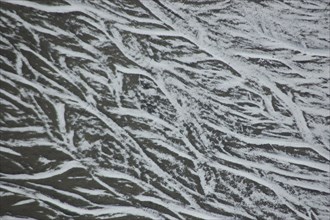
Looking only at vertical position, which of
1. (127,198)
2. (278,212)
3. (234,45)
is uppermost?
(234,45)

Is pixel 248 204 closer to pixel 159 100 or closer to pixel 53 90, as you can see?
pixel 159 100

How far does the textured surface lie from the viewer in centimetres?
81

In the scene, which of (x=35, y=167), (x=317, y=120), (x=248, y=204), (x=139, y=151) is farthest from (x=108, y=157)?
(x=317, y=120)

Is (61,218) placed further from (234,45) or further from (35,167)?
(234,45)

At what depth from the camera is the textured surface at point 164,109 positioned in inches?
31.9

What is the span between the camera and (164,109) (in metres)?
0.86

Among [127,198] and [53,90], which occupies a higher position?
[53,90]

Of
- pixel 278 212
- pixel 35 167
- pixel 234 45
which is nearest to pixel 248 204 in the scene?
pixel 278 212

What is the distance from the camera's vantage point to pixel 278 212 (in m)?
0.88

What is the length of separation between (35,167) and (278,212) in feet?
2.18

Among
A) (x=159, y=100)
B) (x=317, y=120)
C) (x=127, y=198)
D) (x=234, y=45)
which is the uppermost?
(x=234, y=45)

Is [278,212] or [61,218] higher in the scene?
[278,212]

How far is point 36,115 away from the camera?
2.66 feet

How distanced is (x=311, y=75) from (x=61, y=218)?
785mm
